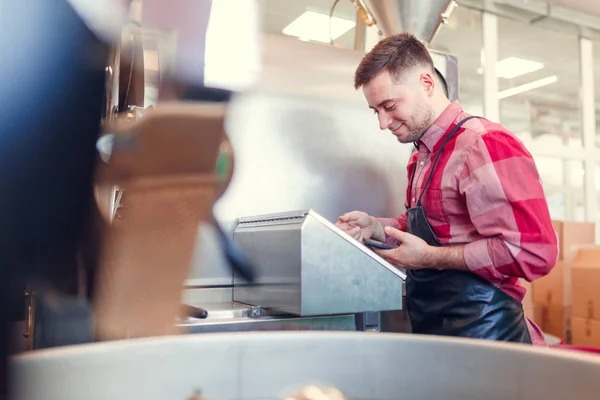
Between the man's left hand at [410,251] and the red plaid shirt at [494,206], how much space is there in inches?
3.4

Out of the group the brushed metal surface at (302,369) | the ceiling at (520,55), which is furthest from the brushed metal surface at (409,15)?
the ceiling at (520,55)

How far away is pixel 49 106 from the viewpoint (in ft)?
1.80

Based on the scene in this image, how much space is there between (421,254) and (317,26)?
3.57 meters

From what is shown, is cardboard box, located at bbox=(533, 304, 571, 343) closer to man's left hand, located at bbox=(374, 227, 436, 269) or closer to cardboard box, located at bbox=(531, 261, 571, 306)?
cardboard box, located at bbox=(531, 261, 571, 306)

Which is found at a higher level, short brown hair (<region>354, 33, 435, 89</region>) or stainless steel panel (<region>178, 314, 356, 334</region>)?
short brown hair (<region>354, 33, 435, 89</region>)

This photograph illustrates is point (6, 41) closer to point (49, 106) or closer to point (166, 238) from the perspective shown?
point (49, 106)

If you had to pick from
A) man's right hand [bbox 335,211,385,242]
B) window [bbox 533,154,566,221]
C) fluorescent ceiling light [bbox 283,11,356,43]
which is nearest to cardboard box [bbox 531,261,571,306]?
window [bbox 533,154,566,221]

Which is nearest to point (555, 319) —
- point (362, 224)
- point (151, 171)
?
point (362, 224)

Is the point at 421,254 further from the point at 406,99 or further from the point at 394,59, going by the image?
the point at 394,59

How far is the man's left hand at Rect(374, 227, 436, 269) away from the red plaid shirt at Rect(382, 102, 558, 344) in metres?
0.09

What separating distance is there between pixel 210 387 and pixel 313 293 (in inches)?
→ 23.6

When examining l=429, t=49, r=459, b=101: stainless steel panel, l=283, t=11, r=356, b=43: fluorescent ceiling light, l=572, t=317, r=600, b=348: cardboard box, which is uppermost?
l=283, t=11, r=356, b=43: fluorescent ceiling light

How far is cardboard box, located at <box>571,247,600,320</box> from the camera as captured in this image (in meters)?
3.27

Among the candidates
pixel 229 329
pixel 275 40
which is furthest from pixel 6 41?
pixel 275 40
